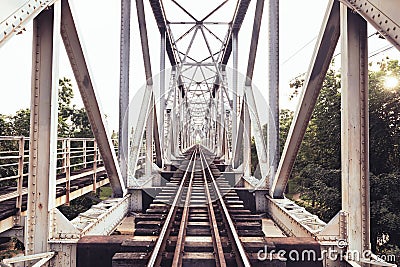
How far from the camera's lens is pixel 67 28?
144 inches

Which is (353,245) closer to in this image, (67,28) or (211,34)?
(67,28)

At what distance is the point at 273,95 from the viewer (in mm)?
6195

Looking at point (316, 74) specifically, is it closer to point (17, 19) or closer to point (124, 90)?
point (17, 19)

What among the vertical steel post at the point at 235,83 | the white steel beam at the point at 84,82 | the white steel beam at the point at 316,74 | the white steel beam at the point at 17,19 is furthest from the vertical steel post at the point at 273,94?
the vertical steel post at the point at 235,83

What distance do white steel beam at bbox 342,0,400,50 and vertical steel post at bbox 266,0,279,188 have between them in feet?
11.2

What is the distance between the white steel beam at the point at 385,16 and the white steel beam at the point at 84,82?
260 cm

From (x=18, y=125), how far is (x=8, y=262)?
12.3 meters

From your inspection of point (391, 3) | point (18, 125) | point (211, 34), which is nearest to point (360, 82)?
point (391, 3)

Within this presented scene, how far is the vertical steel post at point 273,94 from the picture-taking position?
20.3ft

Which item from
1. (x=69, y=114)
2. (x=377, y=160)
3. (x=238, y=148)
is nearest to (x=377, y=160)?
(x=377, y=160)

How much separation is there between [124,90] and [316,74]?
11.1 ft

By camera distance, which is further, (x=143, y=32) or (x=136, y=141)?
(x=143, y=32)

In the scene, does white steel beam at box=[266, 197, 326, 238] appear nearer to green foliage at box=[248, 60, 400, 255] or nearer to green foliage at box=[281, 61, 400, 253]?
green foliage at box=[248, 60, 400, 255]

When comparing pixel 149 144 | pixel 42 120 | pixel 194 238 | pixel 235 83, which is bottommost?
pixel 194 238
